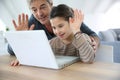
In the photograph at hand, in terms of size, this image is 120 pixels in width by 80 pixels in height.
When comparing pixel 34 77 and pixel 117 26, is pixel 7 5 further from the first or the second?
pixel 34 77

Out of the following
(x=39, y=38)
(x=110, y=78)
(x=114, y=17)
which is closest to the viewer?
(x=110, y=78)

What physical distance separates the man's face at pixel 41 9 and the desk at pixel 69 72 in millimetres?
399

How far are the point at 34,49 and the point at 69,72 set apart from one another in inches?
7.0

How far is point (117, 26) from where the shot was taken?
14.1 ft

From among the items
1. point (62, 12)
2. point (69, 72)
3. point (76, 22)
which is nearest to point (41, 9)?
point (62, 12)

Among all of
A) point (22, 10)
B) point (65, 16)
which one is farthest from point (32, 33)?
point (22, 10)

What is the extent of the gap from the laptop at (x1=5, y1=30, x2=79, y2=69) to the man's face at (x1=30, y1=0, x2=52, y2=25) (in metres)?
0.32

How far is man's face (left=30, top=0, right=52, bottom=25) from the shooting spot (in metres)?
1.17

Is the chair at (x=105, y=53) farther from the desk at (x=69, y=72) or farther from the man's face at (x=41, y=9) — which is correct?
the man's face at (x=41, y=9)

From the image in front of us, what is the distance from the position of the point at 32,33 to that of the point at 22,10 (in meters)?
2.76

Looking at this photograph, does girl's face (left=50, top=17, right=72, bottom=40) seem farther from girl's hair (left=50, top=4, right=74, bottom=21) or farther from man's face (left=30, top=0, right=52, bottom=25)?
man's face (left=30, top=0, right=52, bottom=25)

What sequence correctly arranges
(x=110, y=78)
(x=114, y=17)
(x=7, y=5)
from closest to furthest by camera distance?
(x=110, y=78), (x=7, y=5), (x=114, y=17)

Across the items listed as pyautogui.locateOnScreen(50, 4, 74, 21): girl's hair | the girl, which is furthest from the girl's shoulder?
pyautogui.locateOnScreen(50, 4, 74, 21): girl's hair

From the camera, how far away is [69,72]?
0.76m
